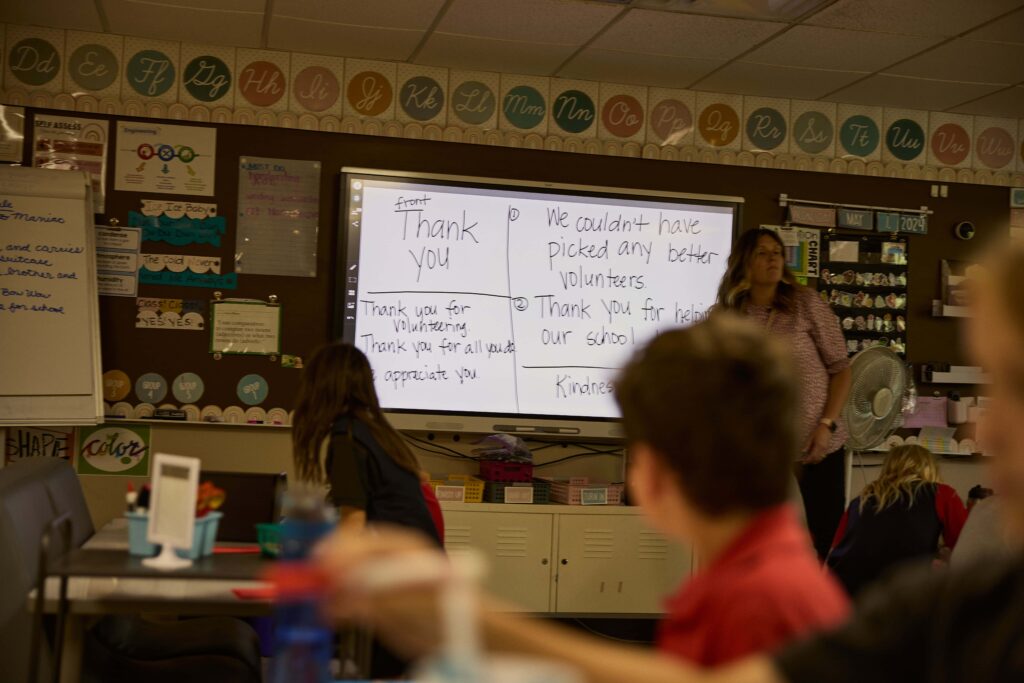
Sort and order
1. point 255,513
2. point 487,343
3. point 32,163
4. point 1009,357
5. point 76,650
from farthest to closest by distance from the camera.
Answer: point 487,343, point 32,163, point 255,513, point 76,650, point 1009,357

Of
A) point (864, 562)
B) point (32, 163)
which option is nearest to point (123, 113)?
point (32, 163)

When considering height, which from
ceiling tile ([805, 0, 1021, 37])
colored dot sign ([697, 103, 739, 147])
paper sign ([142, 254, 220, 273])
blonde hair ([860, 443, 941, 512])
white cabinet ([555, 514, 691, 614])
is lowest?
white cabinet ([555, 514, 691, 614])

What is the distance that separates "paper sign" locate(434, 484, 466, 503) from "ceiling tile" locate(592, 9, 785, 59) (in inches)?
81.7

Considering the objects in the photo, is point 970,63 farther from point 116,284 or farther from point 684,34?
point 116,284

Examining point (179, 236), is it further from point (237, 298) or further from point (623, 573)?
point (623, 573)

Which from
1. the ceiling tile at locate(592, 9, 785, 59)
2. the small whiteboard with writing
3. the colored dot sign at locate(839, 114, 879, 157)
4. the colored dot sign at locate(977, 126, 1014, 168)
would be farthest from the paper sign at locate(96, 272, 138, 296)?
the colored dot sign at locate(977, 126, 1014, 168)

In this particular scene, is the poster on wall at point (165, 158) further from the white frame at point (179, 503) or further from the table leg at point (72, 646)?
the table leg at point (72, 646)

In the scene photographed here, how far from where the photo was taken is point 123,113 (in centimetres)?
518

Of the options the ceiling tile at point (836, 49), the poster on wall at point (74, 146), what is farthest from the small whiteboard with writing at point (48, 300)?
the ceiling tile at point (836, 49)

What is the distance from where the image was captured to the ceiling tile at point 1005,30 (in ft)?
14.8

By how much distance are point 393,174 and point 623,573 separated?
83.8 inches

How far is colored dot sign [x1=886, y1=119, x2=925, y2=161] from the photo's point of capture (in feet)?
19.7

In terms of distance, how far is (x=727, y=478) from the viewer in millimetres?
1161

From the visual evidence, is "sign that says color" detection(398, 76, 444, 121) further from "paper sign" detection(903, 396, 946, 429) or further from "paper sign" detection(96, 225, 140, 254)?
"paper sign" detection(903, 396, 946, 429)
